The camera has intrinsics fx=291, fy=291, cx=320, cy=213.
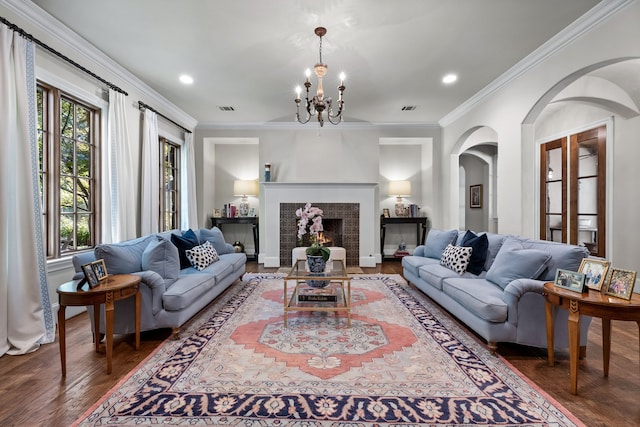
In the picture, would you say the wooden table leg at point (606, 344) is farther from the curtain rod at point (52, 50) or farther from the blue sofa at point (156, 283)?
the curtain rod at point (52, 50)

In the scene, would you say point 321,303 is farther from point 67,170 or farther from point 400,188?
point 400,188

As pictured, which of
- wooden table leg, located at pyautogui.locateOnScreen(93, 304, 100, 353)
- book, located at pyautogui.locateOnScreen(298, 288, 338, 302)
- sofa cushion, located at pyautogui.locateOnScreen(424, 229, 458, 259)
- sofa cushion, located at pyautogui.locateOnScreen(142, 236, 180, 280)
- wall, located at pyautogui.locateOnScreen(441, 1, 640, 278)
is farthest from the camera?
sofa cushion, located at pyautogui.locateOnScreen(424, 229, 458, 259)

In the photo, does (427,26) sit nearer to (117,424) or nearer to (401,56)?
(401,56)

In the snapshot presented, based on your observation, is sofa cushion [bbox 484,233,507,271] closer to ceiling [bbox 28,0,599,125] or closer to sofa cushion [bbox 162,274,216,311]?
ceiling [bbox 28,0,599,125]

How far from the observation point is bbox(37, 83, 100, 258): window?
299cm

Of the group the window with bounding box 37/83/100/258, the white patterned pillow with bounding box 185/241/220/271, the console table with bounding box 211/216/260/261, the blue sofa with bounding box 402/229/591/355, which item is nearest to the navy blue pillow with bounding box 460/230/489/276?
the blue sofa with bounding box 402/229/591/355

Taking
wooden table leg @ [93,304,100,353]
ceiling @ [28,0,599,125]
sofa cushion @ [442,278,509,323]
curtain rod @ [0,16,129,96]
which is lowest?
wooden table leg @ [93,304,100,353]

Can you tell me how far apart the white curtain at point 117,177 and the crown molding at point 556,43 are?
5.05 m

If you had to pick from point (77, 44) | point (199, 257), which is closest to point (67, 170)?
point (77, 44)

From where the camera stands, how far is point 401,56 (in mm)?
3393

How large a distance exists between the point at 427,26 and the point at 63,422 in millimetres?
4025

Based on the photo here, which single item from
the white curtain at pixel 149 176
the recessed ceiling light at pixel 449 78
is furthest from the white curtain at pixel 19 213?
the recessed ceiling light at pixel 449 78

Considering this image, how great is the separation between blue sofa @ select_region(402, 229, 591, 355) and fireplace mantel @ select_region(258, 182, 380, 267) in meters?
2.72

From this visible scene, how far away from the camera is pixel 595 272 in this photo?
6.32 feet
